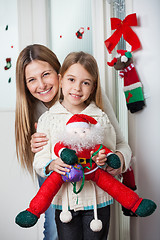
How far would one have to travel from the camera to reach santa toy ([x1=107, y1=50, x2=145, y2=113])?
1278mm

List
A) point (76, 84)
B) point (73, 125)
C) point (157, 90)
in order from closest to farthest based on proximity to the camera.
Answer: point (73, 125) < point (76, 84) < point (157, 90)

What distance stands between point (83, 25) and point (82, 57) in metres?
0.62

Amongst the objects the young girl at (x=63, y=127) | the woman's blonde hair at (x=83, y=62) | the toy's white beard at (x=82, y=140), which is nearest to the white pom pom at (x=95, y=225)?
the young girl at (x=63, y=127)

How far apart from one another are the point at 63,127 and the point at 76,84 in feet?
0.59

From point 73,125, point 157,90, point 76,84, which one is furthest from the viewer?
point 157,90

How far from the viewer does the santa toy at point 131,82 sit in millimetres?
1278

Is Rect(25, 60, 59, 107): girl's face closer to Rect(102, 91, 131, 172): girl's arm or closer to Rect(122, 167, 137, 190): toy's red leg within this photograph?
Rect(102, 91, 131, 172): girl's arm

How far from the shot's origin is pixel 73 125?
2.95 ft

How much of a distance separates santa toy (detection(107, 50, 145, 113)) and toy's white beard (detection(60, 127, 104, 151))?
442 mm

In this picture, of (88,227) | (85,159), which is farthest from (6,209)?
(85,159)

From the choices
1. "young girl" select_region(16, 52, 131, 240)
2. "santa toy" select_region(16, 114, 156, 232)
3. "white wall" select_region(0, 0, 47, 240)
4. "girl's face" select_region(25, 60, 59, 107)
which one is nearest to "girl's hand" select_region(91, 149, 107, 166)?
"santa toy" select_region(16, 114, 156, 232)

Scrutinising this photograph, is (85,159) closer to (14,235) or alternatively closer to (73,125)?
(73,125)

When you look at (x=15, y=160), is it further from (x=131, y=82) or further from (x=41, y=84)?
(x=131, y=82)

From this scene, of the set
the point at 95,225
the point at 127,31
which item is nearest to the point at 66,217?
the point at 95,225
